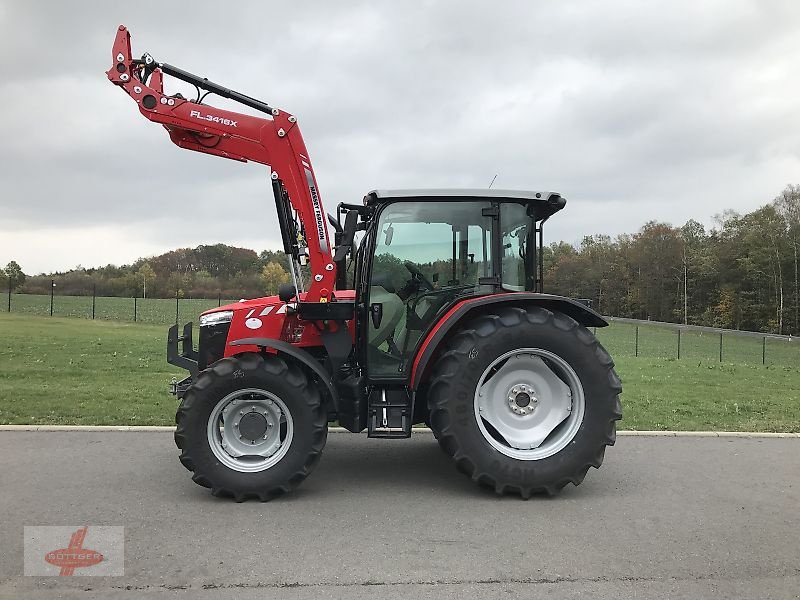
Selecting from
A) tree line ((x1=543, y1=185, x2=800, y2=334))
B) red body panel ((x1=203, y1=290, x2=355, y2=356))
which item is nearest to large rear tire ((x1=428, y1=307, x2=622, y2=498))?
red body panel ((x1=203, y1=290, x2=355, y2=356))

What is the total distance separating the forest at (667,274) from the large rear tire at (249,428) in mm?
26754

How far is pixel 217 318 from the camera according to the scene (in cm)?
630

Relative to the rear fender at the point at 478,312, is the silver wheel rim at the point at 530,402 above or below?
below

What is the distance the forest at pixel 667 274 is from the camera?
36094mm

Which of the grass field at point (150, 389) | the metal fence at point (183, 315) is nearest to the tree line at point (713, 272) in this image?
the metal fence at point (183, 315)

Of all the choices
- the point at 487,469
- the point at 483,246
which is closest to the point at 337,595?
the point at 487,469

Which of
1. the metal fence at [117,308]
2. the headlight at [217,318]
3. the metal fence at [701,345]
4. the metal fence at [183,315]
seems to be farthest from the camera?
the metal fence at [117,308]

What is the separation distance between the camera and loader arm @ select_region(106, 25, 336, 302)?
18.8 ft

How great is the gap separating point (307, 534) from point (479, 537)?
116 centimetres

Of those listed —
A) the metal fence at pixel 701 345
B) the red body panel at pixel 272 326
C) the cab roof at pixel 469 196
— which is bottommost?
the metal fence at pixel 701 345

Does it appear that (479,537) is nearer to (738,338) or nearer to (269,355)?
(269,355)

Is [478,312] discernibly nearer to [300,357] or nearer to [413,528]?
[300,357]

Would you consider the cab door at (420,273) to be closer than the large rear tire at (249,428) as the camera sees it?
No

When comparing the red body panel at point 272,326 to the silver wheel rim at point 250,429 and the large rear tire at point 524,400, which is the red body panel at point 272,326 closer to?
the silver wheel rim at point 250,429
